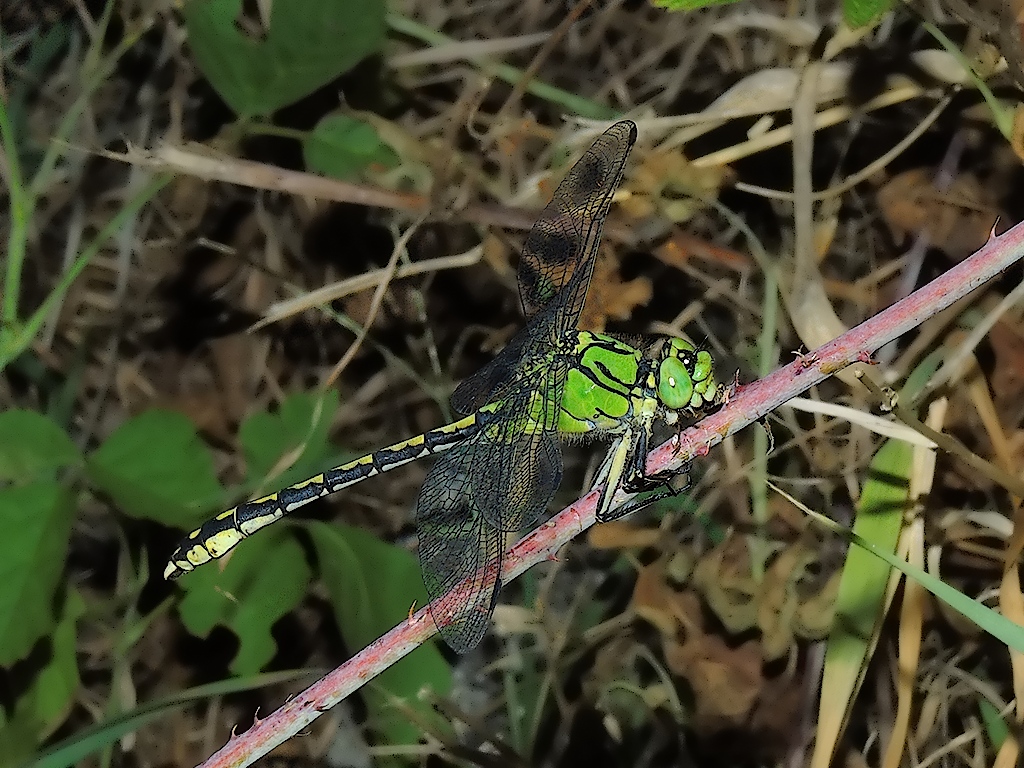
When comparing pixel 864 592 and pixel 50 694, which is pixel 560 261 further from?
pixel 50 694

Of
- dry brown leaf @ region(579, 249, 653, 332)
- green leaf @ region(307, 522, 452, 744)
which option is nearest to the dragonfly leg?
dry brown leaf @ region(579, 249, 653, 332)

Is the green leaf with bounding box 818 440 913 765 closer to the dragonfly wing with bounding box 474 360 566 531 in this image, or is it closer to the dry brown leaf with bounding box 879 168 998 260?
the dry brown leaf with bounding box 879 168 998 260

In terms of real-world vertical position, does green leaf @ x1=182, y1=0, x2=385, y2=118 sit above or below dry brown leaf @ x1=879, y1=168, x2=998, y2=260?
above

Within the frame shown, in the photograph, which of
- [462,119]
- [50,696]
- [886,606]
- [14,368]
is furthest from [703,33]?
[50,696]

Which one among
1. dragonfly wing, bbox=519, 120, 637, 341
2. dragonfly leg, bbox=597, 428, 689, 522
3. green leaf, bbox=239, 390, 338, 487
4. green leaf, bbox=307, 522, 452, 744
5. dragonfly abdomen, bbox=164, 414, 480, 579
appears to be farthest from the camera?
green leaf, bbox=239, 390, 338, 487

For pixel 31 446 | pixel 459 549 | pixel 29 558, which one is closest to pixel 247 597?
pixel 29 558

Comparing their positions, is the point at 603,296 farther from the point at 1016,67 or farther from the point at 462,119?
the point at 1016,67

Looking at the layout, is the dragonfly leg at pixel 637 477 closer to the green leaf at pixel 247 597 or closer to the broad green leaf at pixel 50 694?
the green leaf at pixel 247 597
